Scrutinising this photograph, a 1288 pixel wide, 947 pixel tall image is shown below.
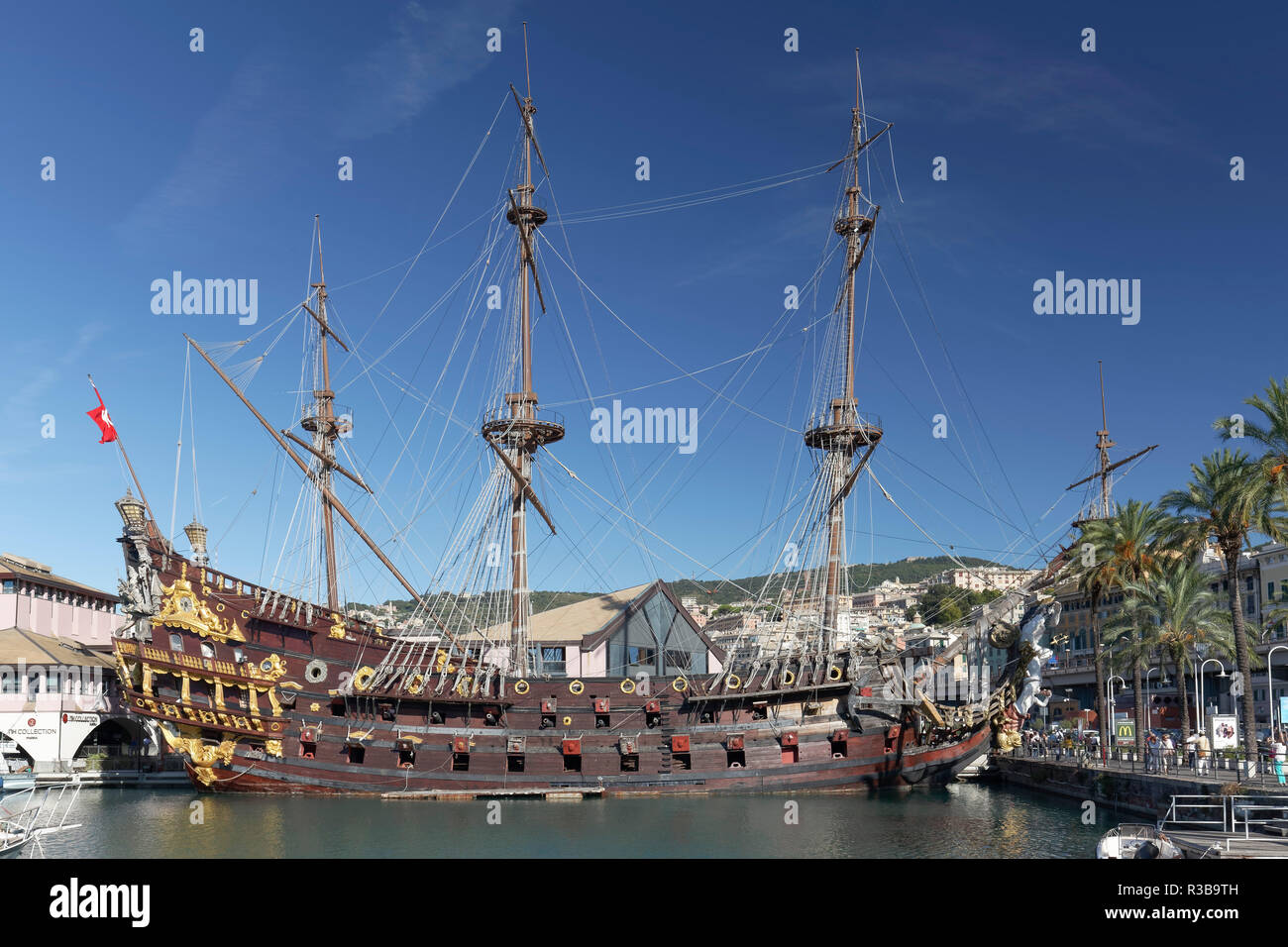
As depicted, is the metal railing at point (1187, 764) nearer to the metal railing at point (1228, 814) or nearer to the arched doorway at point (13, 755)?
the metal railing at point (1228, 814)

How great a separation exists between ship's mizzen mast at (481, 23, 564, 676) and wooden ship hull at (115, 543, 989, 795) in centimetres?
498

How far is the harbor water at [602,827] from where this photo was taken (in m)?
31.1

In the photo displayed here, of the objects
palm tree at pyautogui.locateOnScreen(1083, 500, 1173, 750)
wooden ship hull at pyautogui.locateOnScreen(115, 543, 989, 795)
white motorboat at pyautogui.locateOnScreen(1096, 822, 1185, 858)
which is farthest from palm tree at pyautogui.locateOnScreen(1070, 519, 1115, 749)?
white motorboat at pyautogui.locateOnScreen(1096, 822, 1185, 858)

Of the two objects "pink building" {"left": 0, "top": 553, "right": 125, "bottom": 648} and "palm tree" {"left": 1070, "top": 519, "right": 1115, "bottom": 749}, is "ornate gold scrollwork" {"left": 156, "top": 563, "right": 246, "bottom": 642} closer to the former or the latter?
"pink building" {"left": 0, "top": 553, "right": 125, "bottom": 648}

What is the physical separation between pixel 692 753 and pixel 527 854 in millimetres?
18161

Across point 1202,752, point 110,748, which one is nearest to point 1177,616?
point 1202,752

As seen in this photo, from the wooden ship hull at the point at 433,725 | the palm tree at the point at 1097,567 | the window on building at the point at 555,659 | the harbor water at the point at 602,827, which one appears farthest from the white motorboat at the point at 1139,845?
the window on building at the point at 555,659

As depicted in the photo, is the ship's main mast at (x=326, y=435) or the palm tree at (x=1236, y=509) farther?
the ship's main mast at (x=326, y=435)

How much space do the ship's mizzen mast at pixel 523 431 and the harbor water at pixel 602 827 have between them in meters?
11.5

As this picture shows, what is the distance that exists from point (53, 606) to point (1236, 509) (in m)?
81.0

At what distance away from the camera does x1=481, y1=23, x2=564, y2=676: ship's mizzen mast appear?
53.0 meters
